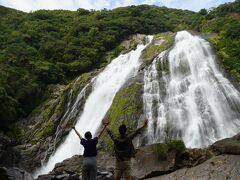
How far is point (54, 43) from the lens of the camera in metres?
56.5

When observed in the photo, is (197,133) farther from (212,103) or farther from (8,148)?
(8,148)

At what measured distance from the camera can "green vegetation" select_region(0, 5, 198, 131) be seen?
Result: 44.3 m

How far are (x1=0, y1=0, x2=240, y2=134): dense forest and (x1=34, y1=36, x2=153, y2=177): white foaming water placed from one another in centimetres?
723

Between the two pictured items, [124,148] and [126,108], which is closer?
[124,148]

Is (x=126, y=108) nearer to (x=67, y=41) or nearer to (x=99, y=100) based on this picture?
(x=99, y=100)

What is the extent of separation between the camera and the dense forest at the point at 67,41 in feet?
138

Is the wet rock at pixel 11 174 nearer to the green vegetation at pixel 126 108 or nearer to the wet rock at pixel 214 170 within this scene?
the green vegetation at pixel 126 108

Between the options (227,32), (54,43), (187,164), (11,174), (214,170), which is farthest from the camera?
(54,43)

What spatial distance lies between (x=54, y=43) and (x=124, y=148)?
46.3 metres

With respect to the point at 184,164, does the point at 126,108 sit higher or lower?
higher

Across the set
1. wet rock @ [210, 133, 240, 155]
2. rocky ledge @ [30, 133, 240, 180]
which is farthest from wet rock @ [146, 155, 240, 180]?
wet rock @ [210, 133, 240, 155]

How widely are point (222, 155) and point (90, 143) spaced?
23.6 ft

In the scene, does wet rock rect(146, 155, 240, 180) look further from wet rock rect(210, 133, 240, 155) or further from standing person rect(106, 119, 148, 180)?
standing person rect(106, 119, 148, 180)

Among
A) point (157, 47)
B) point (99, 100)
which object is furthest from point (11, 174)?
point (157, 47)
